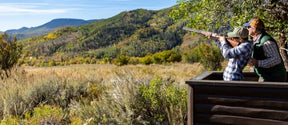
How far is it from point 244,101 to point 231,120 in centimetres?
35

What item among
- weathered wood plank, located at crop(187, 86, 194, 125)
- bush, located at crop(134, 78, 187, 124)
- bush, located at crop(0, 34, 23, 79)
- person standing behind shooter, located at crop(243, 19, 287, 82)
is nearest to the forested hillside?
bush, located at crop(0, 34, 23, 79)

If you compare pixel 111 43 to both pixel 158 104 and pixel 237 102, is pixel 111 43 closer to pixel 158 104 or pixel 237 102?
pixel 158 104

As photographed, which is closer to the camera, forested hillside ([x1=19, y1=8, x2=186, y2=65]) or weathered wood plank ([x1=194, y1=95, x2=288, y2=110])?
weathered wood plank ([x1=194, y1=95, x2=288, y2=110])

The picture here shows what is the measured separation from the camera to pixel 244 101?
130 inches

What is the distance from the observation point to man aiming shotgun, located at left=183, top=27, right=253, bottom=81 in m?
3.51

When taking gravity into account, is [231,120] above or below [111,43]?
above

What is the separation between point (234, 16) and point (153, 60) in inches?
1228


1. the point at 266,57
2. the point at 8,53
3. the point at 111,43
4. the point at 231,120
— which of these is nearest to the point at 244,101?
the point at 231,120

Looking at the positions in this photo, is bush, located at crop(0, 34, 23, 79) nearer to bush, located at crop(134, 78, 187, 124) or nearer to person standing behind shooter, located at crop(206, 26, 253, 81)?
bush, located at crop(134, 78, 187, 124)

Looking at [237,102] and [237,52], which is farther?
[237,52]

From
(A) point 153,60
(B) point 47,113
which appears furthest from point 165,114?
(A) point 153,60

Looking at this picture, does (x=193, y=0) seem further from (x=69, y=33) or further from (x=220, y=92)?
(x=69, y=33)

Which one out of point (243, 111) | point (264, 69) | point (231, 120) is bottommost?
point (231, 120)

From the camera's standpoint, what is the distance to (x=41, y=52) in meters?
135
